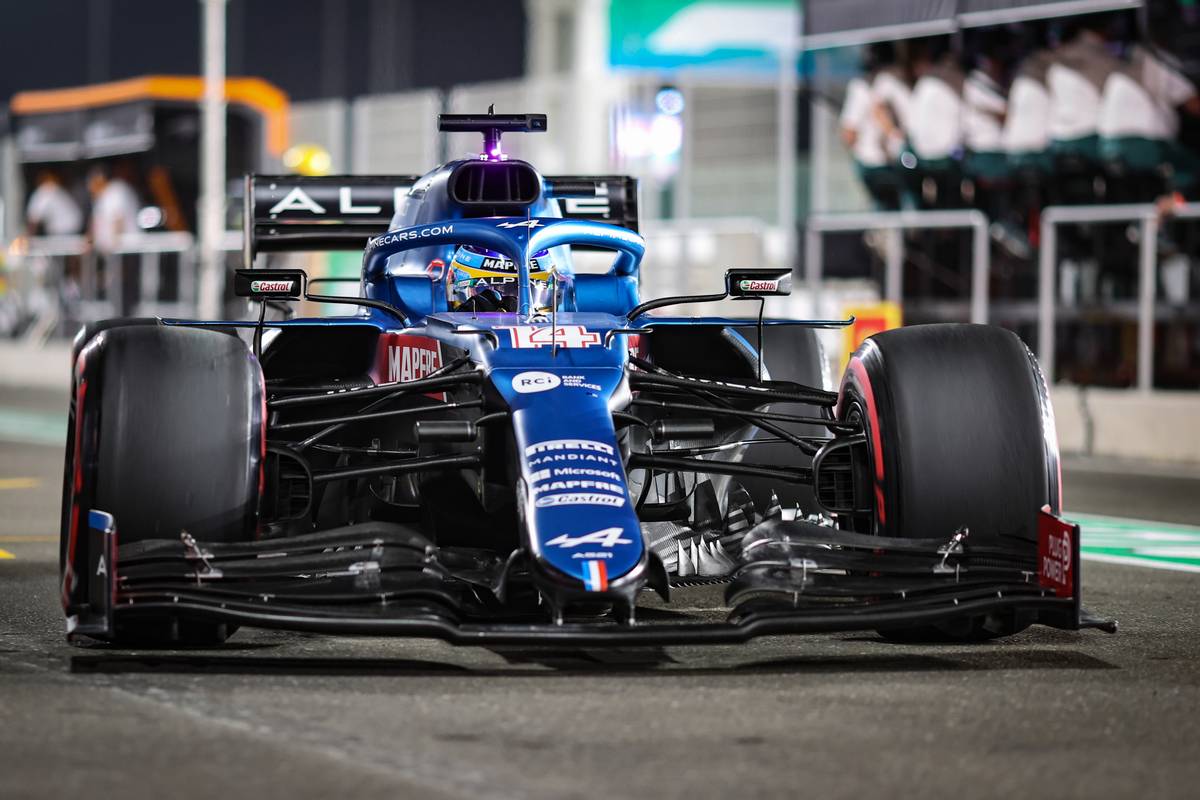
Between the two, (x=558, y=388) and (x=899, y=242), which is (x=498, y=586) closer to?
(x=558, y=388)

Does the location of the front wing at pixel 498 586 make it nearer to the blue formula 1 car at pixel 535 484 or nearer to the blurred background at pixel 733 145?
the blue formula 1 car at pixel 535 484

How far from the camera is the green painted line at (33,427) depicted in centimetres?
1991

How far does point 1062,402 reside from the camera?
18906 mm

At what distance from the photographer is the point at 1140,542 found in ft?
39.2

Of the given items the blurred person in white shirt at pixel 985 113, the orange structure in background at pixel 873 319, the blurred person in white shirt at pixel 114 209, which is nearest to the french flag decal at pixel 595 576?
the orange structure in background at pixel 873 319

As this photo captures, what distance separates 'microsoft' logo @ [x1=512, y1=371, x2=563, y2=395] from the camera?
25.0ft

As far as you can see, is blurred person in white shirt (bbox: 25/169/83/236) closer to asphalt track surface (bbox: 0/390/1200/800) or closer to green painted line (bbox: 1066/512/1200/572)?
green painted line (bbox: 1066/512/1200/572)

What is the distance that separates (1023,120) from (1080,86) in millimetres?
853

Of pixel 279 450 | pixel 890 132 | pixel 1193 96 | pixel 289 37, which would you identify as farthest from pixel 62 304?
pixel 279 450

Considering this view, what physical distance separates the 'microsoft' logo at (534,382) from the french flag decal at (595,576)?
1.00 m

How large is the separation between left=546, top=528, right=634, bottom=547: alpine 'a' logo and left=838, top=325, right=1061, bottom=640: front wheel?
137 cm

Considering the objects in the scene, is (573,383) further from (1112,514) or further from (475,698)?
(1112,514)

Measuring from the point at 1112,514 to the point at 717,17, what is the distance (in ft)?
70.5

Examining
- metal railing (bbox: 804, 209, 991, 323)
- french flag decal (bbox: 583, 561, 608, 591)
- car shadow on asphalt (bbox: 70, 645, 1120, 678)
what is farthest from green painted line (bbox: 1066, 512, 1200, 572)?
metal railing (bbox: 804, 209, 991, 323)
